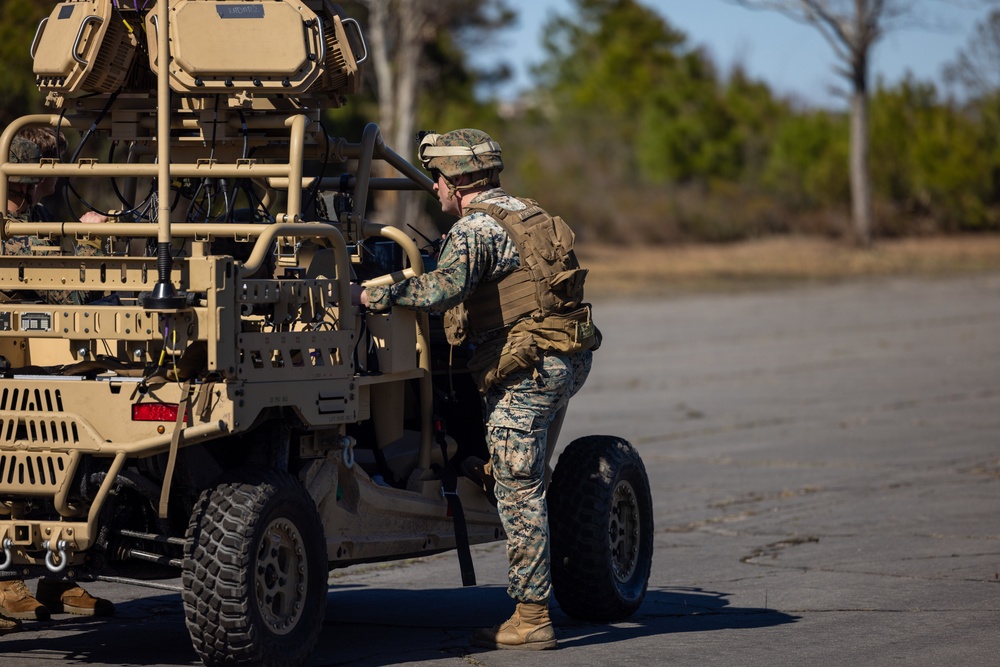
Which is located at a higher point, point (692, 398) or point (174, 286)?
point (174, 286)

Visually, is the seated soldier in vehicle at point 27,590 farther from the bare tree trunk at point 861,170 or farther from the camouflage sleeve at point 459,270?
the bare tree trunk at point 861,170

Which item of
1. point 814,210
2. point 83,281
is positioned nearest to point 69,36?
point 83,281

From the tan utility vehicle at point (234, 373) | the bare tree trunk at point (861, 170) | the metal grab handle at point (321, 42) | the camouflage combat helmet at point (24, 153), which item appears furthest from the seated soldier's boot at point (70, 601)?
the bare tree trunk at point (861, 170)

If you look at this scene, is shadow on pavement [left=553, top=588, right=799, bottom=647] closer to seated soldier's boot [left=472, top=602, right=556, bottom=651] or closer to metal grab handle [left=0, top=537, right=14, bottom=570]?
seated soldier's boot [left=472, top=602, right=556, bottom=651]

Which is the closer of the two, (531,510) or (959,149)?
(531,510)

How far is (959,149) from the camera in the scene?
148ft

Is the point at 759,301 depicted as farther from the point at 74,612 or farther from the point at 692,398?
the point at 74,612

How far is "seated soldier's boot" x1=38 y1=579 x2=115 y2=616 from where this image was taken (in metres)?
7.38

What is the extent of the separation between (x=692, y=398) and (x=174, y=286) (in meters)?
11.3

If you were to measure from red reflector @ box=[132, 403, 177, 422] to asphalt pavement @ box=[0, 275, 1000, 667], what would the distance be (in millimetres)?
1118

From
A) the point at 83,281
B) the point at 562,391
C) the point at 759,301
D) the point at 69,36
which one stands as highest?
the point at 69,36

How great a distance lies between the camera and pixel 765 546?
360 inches

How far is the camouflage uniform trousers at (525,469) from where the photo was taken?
651 centimetres

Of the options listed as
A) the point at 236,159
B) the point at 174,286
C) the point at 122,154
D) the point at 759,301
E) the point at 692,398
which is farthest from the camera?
the point at 759,301
